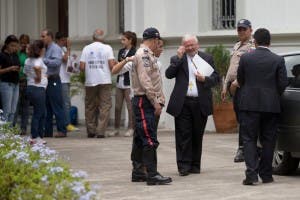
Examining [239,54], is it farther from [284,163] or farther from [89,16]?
[89,16]

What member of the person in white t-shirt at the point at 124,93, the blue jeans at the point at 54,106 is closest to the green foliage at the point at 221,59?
the person in white t-shirt at the point at 124,93

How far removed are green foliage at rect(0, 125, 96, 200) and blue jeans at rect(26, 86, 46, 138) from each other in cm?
860

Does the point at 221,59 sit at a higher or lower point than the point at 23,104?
higher

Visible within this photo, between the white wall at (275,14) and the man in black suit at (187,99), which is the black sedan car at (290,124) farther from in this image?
the white wall at (275,14)

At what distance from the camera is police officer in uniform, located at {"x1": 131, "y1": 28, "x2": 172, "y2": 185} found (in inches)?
430

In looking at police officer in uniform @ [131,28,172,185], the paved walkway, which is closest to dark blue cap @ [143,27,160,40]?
police officer in uniform @ [131,28,172,185]

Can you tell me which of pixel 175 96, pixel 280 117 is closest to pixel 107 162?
pixel 175 96

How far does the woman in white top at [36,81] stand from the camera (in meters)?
16.3

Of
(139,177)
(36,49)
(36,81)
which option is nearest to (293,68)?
(139,177)

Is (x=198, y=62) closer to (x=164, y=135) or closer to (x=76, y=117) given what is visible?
(x=164, y=135)

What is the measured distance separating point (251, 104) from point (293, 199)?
59.2 inches

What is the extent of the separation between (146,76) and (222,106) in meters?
7.14

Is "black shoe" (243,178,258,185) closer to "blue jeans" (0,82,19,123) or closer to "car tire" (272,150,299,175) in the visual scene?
"car tire" (272,150,299,175)

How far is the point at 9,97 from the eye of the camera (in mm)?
16594
